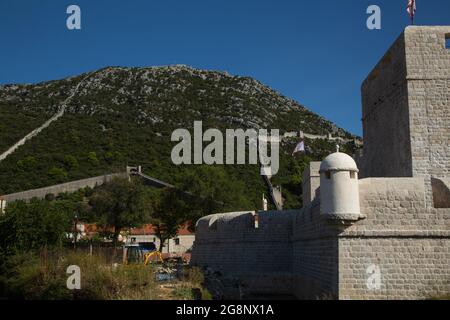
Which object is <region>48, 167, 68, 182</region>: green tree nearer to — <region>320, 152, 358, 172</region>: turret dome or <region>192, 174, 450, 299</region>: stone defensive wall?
<region>192, 174, 450, 299</region>: stone defensive wall

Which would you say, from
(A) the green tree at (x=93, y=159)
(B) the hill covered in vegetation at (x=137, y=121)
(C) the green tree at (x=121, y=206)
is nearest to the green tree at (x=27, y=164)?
(B) the hill covered in vegetation at (x=137, y=121)

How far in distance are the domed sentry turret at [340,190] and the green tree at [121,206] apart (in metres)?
20.9

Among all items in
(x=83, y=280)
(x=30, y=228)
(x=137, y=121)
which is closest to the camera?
(x=83, y=280)

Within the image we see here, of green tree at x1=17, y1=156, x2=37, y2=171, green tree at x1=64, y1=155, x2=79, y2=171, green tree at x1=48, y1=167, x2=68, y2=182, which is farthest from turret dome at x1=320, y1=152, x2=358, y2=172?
green tree at x1=17, y1=156, x2=37, y2=171

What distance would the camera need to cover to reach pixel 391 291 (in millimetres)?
12047

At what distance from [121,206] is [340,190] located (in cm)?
2186

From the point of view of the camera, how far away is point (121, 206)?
31.4 m

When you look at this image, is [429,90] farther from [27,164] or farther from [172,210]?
[27,164]

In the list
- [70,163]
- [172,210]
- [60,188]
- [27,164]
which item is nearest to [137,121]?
[70,163]

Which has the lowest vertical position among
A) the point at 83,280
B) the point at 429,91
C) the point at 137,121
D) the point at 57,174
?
the point at 83,280

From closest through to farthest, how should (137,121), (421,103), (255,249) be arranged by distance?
(421,103) → (255,249) → (137,121)

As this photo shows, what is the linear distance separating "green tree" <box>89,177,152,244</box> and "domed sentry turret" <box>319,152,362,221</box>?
20860mm

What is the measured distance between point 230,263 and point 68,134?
5043 centimetres

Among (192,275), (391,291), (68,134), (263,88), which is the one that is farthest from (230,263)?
(263,88)
